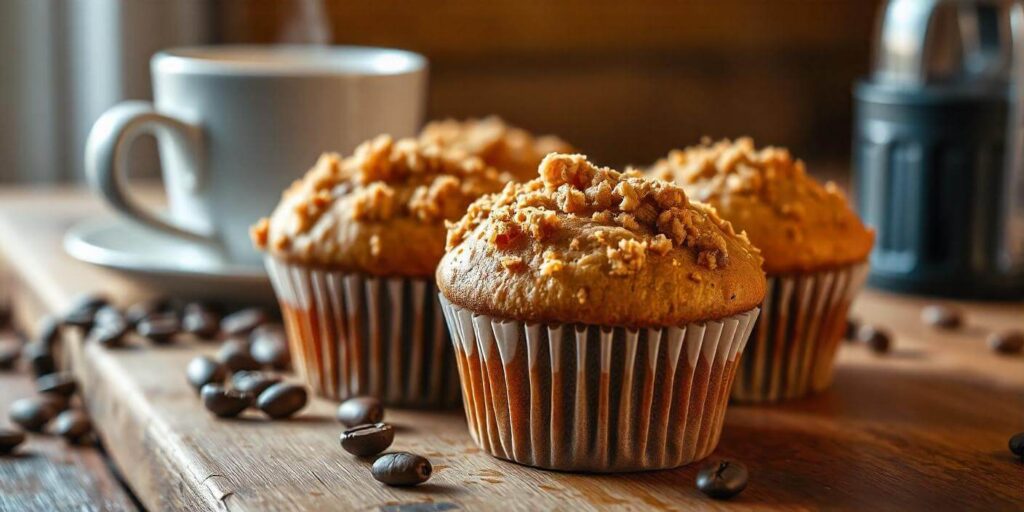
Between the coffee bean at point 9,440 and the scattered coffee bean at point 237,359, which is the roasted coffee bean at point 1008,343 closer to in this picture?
the scattered coffee bean at point 237,359

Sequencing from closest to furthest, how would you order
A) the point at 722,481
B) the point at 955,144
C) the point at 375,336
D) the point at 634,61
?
the point at 722,481, the point at 375,336, the point at 955,144, the point at 634,61

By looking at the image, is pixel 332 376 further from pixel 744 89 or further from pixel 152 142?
pixel 744 89

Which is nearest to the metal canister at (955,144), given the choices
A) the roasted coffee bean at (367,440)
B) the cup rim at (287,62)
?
the cup rim at (287,62)

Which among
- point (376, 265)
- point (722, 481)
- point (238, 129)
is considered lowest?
point (722, 481)

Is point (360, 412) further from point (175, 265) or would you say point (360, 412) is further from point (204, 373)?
point (175, 265)

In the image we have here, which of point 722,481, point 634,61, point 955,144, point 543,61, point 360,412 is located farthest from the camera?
point 634,61

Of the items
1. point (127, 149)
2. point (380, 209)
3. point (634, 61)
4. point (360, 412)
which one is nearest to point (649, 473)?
point (360, 412)

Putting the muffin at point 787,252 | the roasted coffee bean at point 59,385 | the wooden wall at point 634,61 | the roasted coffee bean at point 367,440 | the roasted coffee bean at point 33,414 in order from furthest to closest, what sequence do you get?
1. the wooden wall at point 634,61
2. the roasted coffee bean at point 59,385
3. the roasted coffee bean at point 33,414
4. the muffin at point 787,252
5. the roasted coffee bean at point 367,440
